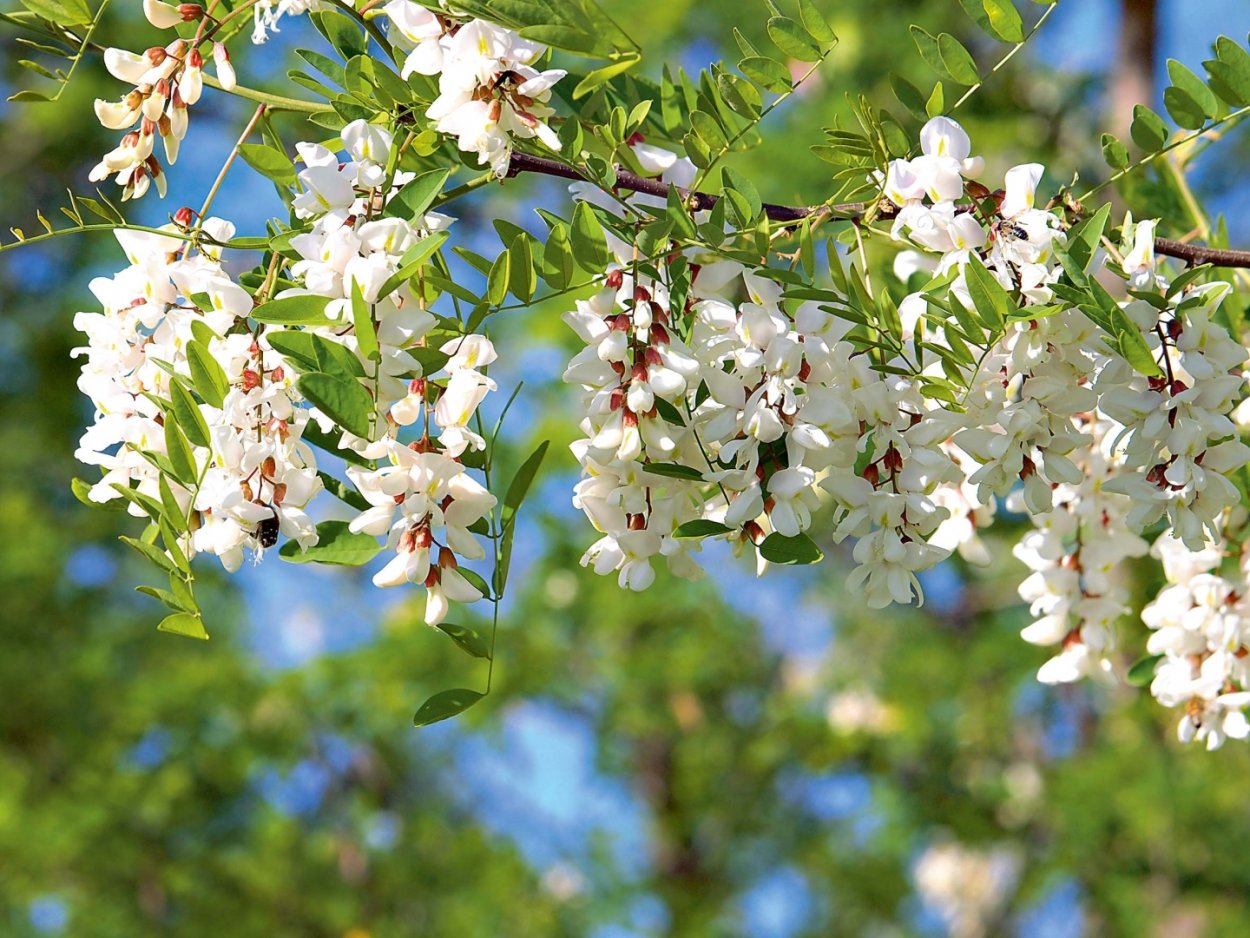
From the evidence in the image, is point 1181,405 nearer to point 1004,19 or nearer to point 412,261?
point 1004,19

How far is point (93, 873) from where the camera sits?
9.08 feet

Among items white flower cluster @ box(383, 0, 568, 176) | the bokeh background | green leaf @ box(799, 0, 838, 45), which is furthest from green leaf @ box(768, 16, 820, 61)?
the bokeh background

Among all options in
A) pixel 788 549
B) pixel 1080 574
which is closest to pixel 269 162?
pixel 788 549

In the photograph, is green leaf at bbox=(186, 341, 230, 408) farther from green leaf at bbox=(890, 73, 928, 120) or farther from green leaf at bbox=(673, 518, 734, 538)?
green leaf at bbox=(890, 73, 928, 120)

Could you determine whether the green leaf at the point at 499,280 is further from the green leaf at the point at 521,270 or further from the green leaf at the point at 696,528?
the green leaf at the point at 696,528

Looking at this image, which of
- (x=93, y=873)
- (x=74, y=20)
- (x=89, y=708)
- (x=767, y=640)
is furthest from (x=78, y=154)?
(x=74, y=20)

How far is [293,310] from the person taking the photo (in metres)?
0.47

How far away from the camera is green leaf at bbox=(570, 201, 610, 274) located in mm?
508

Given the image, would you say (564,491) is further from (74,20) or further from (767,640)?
(74,20)

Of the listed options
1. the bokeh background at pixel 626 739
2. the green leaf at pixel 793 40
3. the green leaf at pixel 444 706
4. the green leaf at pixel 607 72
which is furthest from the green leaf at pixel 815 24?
the bokeh background at pixel 626 739

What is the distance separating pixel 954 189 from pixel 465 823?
358 cm

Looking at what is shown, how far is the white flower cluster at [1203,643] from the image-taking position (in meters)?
0.73

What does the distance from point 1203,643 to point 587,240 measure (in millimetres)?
457

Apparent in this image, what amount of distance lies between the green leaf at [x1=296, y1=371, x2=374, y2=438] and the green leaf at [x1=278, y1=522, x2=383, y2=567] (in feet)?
0.27
